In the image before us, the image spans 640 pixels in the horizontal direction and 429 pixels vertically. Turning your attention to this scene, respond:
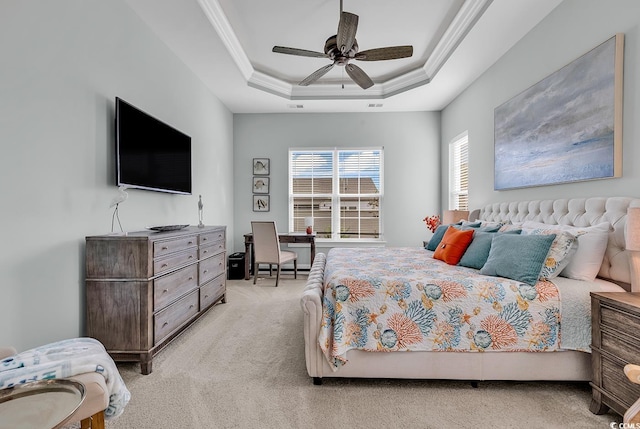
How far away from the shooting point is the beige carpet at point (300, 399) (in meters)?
1.69

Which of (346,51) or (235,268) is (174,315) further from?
(346,51)

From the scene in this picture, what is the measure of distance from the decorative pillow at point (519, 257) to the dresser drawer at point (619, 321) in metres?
0.35

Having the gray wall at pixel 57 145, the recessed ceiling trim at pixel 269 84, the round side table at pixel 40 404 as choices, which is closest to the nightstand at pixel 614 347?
the round side table at pixel 40 404

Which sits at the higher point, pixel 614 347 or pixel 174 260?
pixel 174 260

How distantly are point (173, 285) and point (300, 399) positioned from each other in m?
1.35

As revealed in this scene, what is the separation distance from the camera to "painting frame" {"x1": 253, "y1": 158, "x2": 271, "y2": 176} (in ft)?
19.0

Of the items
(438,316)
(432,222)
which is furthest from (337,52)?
(432,222)

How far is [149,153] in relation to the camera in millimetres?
2928

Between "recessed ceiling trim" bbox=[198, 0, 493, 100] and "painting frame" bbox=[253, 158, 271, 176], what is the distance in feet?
4.16

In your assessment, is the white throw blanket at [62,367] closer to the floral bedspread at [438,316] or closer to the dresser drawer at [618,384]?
the floral bedspread at [438,316]

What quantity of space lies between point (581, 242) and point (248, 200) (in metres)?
4.80

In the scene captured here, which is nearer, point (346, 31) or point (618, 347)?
point (618, 347)

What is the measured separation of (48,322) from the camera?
6.54 feet

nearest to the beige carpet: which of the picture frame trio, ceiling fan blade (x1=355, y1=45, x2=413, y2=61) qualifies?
ceiling fan blade (x1=355, y1=45, x2=413, y2=61)
